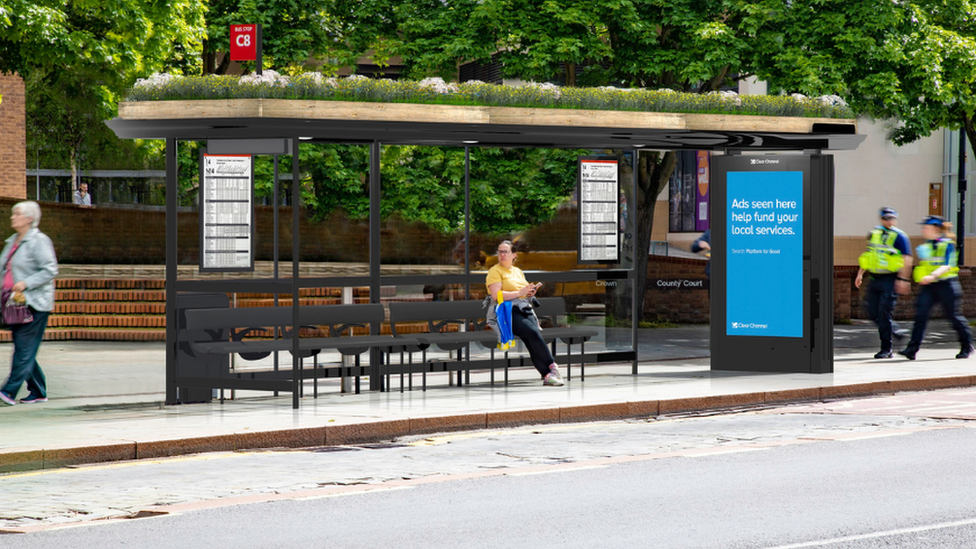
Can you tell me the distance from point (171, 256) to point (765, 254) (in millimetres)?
6528

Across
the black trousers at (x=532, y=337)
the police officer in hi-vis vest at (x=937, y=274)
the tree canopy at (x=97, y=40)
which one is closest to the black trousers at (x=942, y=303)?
the police officer in hi-vis vest at (x=937, y=274)

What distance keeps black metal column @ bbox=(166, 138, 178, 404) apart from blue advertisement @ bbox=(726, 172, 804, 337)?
619 cm

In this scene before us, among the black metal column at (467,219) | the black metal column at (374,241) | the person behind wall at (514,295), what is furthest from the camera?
the black metal column at (467,219)

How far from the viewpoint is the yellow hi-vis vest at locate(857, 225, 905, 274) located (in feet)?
52.9

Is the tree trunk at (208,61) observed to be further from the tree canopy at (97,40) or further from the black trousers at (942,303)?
the black trousers at (942,303)

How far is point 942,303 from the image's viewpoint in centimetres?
1627

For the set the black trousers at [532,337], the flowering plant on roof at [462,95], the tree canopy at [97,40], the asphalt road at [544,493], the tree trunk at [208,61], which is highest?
the tree trunk at [208,61]

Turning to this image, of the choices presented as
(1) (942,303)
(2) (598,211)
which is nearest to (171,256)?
(2) (598,211)

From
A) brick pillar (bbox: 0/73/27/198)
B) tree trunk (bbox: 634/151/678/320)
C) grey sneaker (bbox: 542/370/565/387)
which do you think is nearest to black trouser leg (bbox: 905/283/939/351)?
grey sneaker (bbox: 542/370/565/387)

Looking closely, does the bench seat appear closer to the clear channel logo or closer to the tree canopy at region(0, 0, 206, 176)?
the clear channel logo

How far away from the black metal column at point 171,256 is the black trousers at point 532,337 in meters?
3.31

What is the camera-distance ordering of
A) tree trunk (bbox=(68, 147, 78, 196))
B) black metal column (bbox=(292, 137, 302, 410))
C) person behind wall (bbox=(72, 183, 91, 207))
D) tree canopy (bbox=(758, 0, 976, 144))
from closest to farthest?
black metal column (bbox=(292, 137, 302, 410)) < tree canopy (bbox=(758, 0, 976, 144)) < person behind wall (bbox=(72, 183, 91, 207)) < tree trunk (bbox=(68, 147, 78, 196))

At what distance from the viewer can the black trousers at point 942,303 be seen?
52.7ft

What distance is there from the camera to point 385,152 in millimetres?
14734
